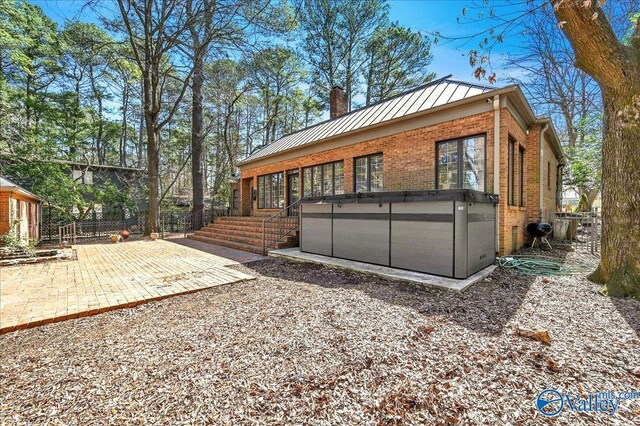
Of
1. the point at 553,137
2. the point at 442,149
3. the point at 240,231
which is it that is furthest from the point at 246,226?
the point at 553,137

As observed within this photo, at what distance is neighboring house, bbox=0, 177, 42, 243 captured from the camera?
8.66 m

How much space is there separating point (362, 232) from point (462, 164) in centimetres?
342

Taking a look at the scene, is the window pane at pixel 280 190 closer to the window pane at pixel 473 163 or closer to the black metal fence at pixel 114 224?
the black metal fence at pixel 114 224

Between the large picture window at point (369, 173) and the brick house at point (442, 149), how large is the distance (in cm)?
3

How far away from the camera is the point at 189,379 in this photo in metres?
2.32

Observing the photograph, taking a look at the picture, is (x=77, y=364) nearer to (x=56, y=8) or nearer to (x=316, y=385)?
(x=316, y=385)

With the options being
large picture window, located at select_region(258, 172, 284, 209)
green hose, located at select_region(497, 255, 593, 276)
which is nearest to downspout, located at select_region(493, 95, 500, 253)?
green hose, located at select_region(497, 255, 593, 276)

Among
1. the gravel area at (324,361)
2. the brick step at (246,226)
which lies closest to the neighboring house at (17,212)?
the brick step at (246,226)

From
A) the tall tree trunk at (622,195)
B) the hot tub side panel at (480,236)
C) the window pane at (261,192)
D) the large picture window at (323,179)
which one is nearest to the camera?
the tall tree trunk at (622,195)

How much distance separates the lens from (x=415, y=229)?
5.51 meters

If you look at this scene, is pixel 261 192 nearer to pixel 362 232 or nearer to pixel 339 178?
pixel 339 178

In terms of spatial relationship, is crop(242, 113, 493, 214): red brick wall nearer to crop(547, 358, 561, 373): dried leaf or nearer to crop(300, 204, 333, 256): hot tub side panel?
crop(300, 204, 333, 256): hot tub side panel

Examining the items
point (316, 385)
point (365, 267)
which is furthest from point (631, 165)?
point (316, 385)

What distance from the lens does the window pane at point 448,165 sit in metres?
7.49
